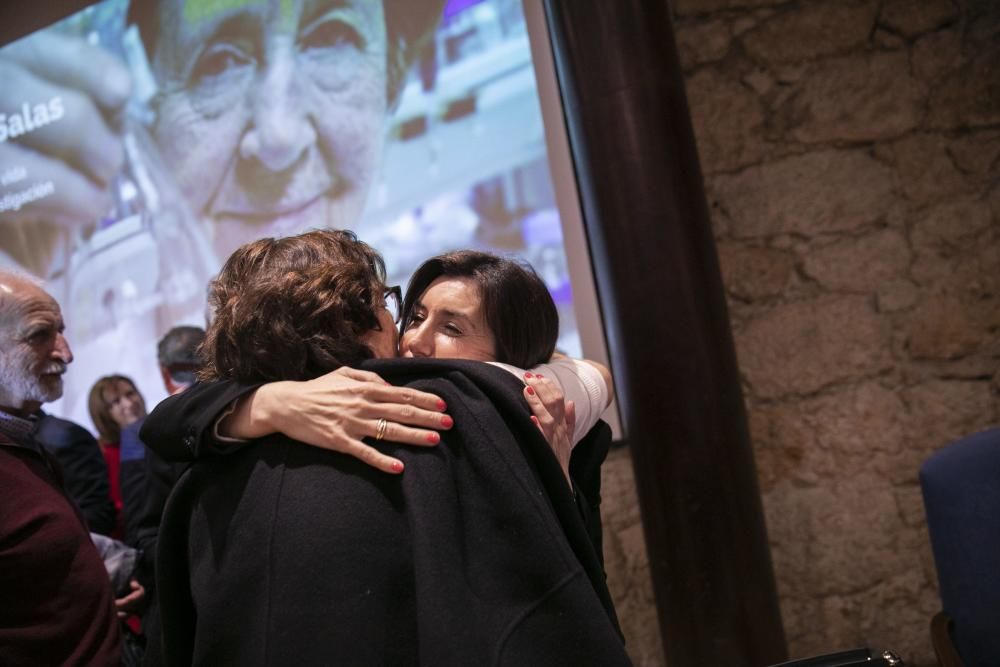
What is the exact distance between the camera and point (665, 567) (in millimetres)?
2312

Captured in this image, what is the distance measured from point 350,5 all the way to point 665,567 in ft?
8.29

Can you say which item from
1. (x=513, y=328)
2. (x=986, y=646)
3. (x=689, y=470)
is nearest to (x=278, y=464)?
(x=513, y=328)

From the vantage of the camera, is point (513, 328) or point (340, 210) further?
point (340, 210)

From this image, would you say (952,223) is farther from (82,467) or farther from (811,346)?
(82,467)

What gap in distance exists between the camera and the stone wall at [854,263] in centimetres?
269

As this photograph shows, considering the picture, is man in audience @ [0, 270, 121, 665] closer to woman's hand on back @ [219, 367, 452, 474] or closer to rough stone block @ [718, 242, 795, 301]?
woman's hand on back @ [219, 367, 452, 474]

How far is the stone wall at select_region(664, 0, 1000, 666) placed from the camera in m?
2.69

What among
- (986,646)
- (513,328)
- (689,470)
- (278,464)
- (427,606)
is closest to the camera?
(427,606)

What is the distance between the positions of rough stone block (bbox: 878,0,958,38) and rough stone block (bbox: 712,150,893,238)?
455 millimetres

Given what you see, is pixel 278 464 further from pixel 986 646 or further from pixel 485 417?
pixel 986 646

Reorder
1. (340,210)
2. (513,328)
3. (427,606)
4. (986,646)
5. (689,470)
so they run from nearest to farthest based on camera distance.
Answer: (427,606)
(513,328)
(986,646)
(689,470)
(340,210)

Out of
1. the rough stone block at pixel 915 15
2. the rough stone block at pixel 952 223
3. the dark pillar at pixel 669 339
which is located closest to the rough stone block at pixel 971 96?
the rough stone block at pixel 915 15

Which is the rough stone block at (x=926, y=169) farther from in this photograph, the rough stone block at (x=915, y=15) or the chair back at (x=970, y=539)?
the chair back at (x=970, y=539)

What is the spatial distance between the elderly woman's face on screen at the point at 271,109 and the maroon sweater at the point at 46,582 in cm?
199
